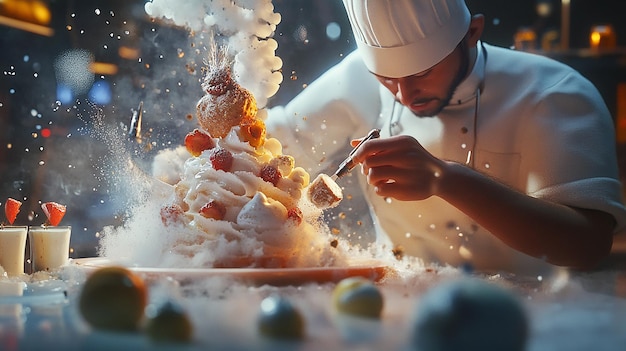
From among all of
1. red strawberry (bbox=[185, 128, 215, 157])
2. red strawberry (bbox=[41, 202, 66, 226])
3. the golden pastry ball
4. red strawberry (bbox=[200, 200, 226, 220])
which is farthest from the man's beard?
the golden pastry ball

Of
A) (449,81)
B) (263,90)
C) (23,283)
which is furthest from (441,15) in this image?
(23,283)

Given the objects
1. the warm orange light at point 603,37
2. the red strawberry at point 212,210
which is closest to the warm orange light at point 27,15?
the red strawberry at point 212,210

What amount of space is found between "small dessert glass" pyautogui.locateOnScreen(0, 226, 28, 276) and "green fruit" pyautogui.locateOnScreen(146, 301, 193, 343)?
1.08 m

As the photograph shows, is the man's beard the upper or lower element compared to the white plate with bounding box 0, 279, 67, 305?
upper

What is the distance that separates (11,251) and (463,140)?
4.82 ft

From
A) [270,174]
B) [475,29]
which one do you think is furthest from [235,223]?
[475,29]

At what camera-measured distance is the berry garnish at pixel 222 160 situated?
1.65m

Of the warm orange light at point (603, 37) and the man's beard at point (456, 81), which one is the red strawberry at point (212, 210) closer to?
the man's beard at point (456, 81)

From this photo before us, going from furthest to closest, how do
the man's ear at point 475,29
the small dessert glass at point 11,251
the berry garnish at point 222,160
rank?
the man's ear at point 475,29 → the small dessert glass at point 11,251 → the berry garnish at point 222,160

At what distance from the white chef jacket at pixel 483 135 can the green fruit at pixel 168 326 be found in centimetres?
139

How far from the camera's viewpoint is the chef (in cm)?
189

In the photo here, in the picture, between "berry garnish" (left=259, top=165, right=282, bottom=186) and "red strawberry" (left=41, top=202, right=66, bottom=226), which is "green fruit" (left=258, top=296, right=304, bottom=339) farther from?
"red strawberry" (left=41, top=202, right=66, bottom=226)

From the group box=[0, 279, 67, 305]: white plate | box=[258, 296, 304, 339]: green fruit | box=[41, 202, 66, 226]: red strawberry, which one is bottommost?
box=[41, 202, 66, 226]: red strawberry

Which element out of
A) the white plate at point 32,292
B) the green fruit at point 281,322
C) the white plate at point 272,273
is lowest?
the white plate at point 32,292
